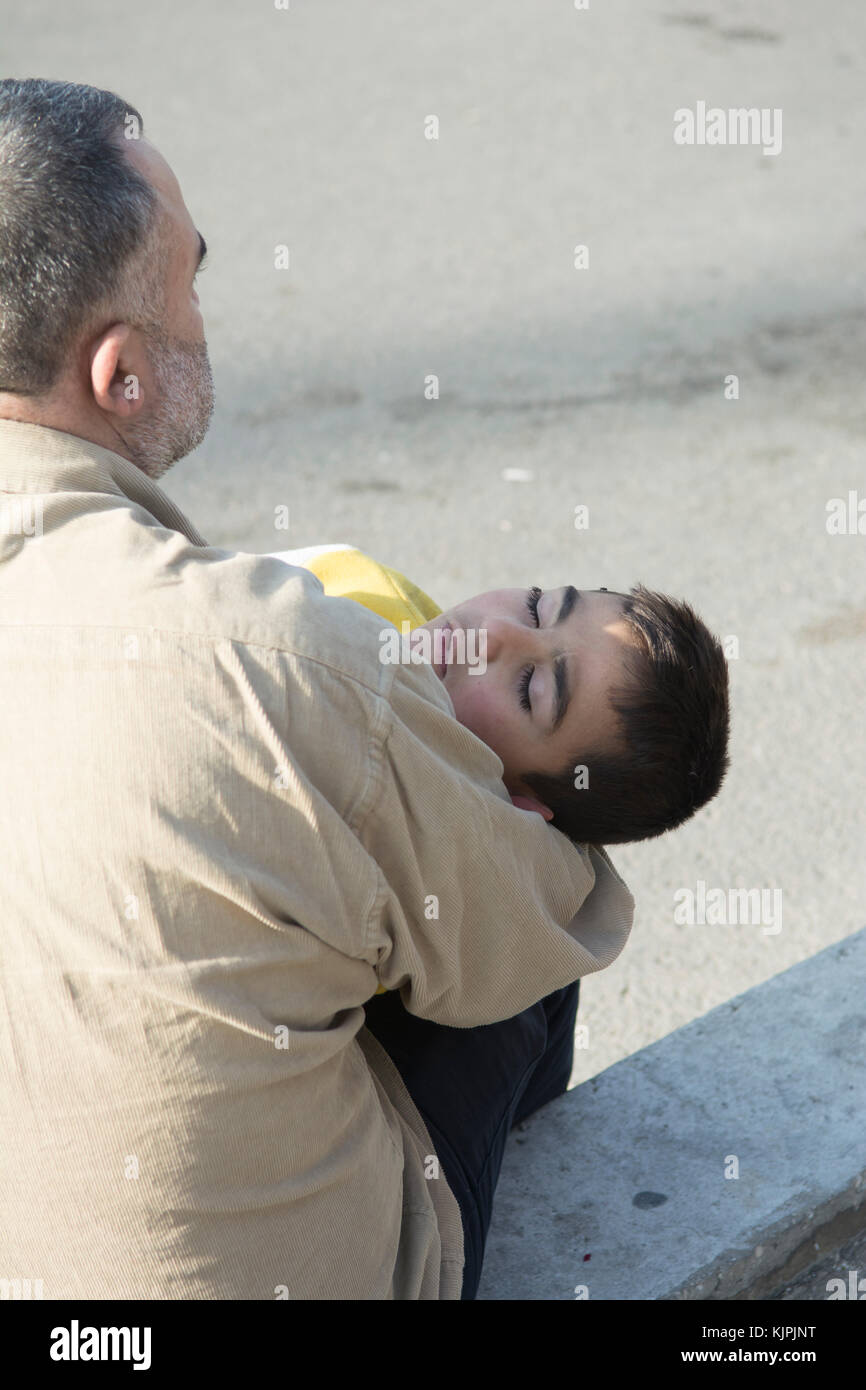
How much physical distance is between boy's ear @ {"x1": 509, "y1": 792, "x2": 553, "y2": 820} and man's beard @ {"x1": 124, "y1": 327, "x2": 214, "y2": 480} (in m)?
0.65

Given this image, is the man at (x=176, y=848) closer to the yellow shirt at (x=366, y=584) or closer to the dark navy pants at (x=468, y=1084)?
the dark navy pants at (x=468, y=1084)

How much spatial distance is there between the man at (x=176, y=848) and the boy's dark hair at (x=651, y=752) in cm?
38

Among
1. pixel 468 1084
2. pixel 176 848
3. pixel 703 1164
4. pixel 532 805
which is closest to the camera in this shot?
pixel 176 848

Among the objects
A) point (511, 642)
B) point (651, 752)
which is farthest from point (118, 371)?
point (651, 752)

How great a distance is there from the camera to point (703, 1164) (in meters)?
2.21

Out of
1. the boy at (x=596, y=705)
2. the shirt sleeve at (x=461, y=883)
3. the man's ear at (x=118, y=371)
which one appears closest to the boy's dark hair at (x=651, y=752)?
the boy at (x=596, y=705)

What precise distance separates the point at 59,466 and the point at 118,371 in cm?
21

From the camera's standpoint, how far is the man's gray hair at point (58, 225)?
1.56m

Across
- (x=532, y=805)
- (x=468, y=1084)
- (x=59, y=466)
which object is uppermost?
(x=59, y=466)

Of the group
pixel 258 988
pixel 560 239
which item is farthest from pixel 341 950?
pixel 560 239

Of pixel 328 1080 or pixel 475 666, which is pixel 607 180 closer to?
pixel 475 666

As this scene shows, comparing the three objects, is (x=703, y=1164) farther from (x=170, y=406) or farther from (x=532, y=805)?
(x=170, y=406)

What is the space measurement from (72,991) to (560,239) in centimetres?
494

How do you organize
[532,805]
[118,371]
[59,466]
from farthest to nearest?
[532,805], [118,371], [59,466]
